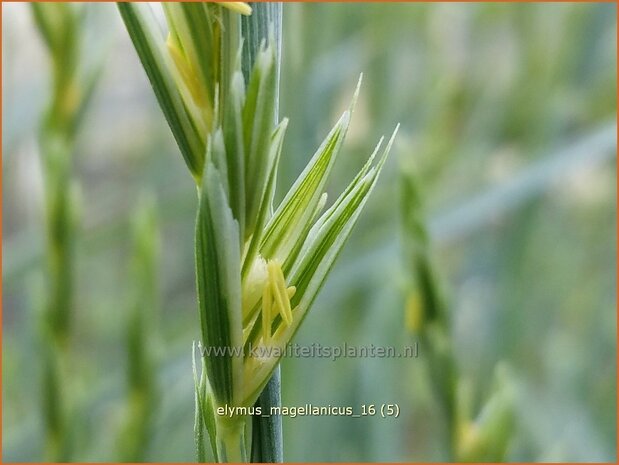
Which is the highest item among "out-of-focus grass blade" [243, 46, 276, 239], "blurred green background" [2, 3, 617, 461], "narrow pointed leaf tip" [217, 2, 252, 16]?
"narrow pointed leaf tip" [217, 2, 252, 16]

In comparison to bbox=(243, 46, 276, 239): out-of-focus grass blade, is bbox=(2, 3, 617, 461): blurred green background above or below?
below

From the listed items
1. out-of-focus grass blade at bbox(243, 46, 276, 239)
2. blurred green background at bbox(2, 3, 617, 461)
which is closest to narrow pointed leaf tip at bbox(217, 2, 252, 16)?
out-of-focus grass blade at bbox(243, 46, 276, 239)

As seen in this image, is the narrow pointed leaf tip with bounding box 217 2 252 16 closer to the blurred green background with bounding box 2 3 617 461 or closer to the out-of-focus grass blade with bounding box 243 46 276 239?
the out-of-focus grass blade with bounding box 243 46 276 239

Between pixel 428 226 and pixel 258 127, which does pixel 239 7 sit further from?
pixel 428 226

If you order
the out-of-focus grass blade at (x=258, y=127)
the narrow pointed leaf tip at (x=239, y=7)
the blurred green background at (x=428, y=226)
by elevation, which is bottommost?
the blurred green background at (x=428, y=226)

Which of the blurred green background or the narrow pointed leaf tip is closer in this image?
the narrow pointed leaf tip

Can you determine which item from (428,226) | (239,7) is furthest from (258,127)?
A: (428,226)

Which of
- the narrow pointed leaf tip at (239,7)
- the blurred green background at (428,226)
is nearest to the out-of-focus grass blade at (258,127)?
the narrow pointed leaf tip at (239,7)

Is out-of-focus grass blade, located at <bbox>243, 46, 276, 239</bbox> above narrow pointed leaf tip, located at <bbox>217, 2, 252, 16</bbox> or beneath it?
beneath

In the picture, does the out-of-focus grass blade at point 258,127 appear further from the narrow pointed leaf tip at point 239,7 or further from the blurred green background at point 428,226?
the blurred green background at point 428,226

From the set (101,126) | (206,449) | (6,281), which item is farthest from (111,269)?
(206,449)
